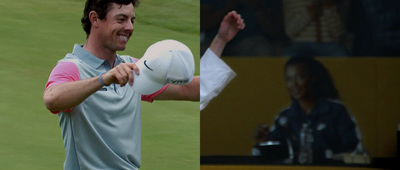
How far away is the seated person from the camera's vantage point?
10.3ft

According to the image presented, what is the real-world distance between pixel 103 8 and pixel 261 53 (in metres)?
1.52

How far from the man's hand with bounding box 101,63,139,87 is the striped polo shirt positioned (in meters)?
0.48

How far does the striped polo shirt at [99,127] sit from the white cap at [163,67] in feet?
1.53

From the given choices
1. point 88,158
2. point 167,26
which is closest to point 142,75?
point 88,158

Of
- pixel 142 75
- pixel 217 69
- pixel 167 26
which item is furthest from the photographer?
pixel 167 26

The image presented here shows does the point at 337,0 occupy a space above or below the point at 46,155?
above

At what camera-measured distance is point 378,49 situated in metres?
3.14

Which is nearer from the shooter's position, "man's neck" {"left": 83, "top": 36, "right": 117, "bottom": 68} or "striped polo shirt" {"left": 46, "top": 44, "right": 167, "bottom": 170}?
"striped polo shirt" {"left": 46, "top": 44, "right": 167, "bottom": 170}

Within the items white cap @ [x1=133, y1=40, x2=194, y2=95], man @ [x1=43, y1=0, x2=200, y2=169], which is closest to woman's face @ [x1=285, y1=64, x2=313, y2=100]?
white cap @ [x1=133, y1=40, x2=194, y2=95]

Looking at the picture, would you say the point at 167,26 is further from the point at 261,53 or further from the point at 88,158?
the point at 261,53

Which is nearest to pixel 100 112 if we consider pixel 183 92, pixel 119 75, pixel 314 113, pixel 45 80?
pixel 183 92

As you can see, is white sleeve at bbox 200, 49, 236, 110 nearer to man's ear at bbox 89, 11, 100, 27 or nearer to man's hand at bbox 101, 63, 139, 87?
man's hand at bbox 101, 63, 139, 87

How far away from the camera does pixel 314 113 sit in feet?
10.4

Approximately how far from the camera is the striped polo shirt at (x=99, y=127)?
13.6ft
